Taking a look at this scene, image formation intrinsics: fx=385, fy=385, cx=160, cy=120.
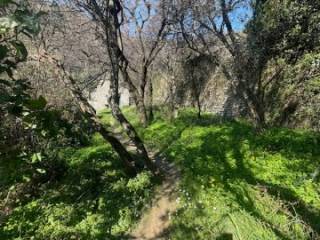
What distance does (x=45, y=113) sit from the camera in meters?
3.31

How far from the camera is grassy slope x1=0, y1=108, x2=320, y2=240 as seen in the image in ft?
27.5

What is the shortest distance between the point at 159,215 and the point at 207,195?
127 centimetres

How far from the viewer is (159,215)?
901cm

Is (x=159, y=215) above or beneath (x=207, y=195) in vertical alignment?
beneath

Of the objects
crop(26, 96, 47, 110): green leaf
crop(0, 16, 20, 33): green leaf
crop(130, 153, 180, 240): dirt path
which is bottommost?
crop(130, 153, 180, 240): dirt path

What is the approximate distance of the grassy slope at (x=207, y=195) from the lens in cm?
839

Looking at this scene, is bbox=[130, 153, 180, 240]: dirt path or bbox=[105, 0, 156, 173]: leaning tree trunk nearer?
bbox=[130, 153, 180, 240]: dirt path

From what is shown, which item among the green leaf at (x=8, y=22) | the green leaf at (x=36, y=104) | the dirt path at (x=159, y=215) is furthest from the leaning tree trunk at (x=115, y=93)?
the green leaf at (x=8, y=22)

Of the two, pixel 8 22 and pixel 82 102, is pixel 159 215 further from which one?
pixel 8 22

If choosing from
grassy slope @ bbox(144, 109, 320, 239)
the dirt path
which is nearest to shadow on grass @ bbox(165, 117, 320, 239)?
grassy slope @ bbox(144, 109, 320, 239)

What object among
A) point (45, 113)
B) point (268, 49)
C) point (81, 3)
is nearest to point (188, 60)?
point (268, 49)

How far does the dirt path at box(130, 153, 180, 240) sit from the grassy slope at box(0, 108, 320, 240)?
8.4 inches

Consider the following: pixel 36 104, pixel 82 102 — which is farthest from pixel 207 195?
pixel 36 104

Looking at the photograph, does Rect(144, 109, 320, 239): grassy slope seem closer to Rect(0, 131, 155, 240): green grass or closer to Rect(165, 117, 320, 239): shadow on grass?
Rect(165, 117, 320, 239): shadow on grass
